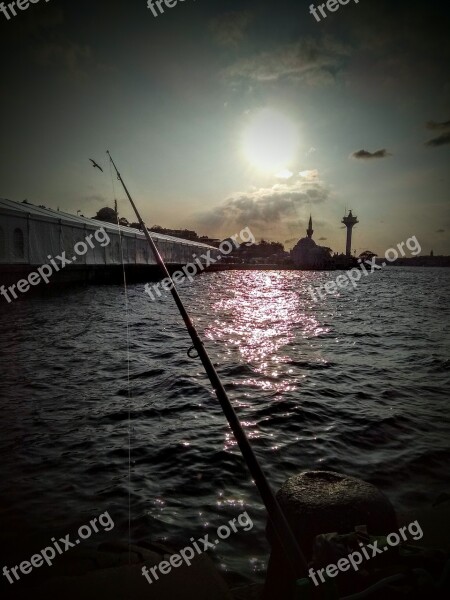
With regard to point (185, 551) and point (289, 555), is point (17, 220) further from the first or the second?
point (289, 555)

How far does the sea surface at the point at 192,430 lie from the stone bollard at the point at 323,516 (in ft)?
2.59

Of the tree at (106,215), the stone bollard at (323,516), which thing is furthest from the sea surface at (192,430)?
the tree at (106,215)

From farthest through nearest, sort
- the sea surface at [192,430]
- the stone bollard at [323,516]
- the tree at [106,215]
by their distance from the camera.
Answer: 1. the tree at [106,215]
2. the sea surface at [192,430]
3. the stone bollard at [323,516]

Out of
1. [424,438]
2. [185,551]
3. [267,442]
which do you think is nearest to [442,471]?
[424,438]

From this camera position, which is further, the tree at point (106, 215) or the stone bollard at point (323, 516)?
the tree at point (106, 215)

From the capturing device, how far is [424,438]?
756cm

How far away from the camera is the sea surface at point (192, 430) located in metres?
5.11

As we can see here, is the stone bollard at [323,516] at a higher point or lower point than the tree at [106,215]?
lower

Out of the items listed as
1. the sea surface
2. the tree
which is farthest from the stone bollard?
the tree

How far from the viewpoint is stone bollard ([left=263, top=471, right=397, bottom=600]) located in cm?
339

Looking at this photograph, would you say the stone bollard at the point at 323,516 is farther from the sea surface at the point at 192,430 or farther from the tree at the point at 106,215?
the tree at the point at 106,215

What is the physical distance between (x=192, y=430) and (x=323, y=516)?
15.3 feet

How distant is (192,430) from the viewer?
7758 millimetres

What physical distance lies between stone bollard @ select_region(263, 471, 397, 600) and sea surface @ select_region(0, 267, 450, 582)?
79 centimetres
